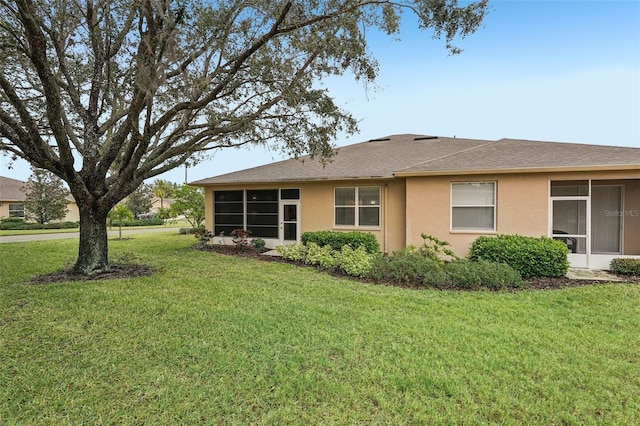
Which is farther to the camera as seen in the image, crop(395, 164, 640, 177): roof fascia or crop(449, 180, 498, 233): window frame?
crop(449, 180, 498, 233): window frame

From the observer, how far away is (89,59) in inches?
375

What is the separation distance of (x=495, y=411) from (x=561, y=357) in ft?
5.97

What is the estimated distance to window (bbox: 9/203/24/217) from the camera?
32.2 meters

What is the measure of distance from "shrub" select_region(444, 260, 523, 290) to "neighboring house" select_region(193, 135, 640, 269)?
89.1 inches

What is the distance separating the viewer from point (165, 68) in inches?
282

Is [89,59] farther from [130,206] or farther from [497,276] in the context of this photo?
[130,206]

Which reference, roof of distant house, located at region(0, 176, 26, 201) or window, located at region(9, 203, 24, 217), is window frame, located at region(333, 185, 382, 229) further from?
window, located at region(9, 203, 24, 217)

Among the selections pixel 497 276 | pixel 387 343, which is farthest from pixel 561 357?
pixel 497 276

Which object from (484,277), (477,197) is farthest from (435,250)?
(477,197)

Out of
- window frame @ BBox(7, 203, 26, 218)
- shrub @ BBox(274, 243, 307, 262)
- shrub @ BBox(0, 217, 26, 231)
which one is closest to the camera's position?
shrub @ BBox(274, 243, 307, 262)

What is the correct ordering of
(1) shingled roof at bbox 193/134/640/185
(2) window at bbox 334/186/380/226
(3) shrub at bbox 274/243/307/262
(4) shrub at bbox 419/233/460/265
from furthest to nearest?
(2) window at bbox 334/186/380/226, (3) shrub at bbox 274/243/307/262, (1) shingled roof at bbox 193/134/640/185, (4) shrub at bbox 419/233/460/265

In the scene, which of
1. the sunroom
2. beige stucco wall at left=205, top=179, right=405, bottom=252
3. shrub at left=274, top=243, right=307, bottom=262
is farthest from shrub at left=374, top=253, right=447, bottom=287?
the sunroom

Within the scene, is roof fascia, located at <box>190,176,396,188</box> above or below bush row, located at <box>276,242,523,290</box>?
above

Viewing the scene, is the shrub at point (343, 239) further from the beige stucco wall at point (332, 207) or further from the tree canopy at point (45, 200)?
the tree canopy at point (45, 200)
